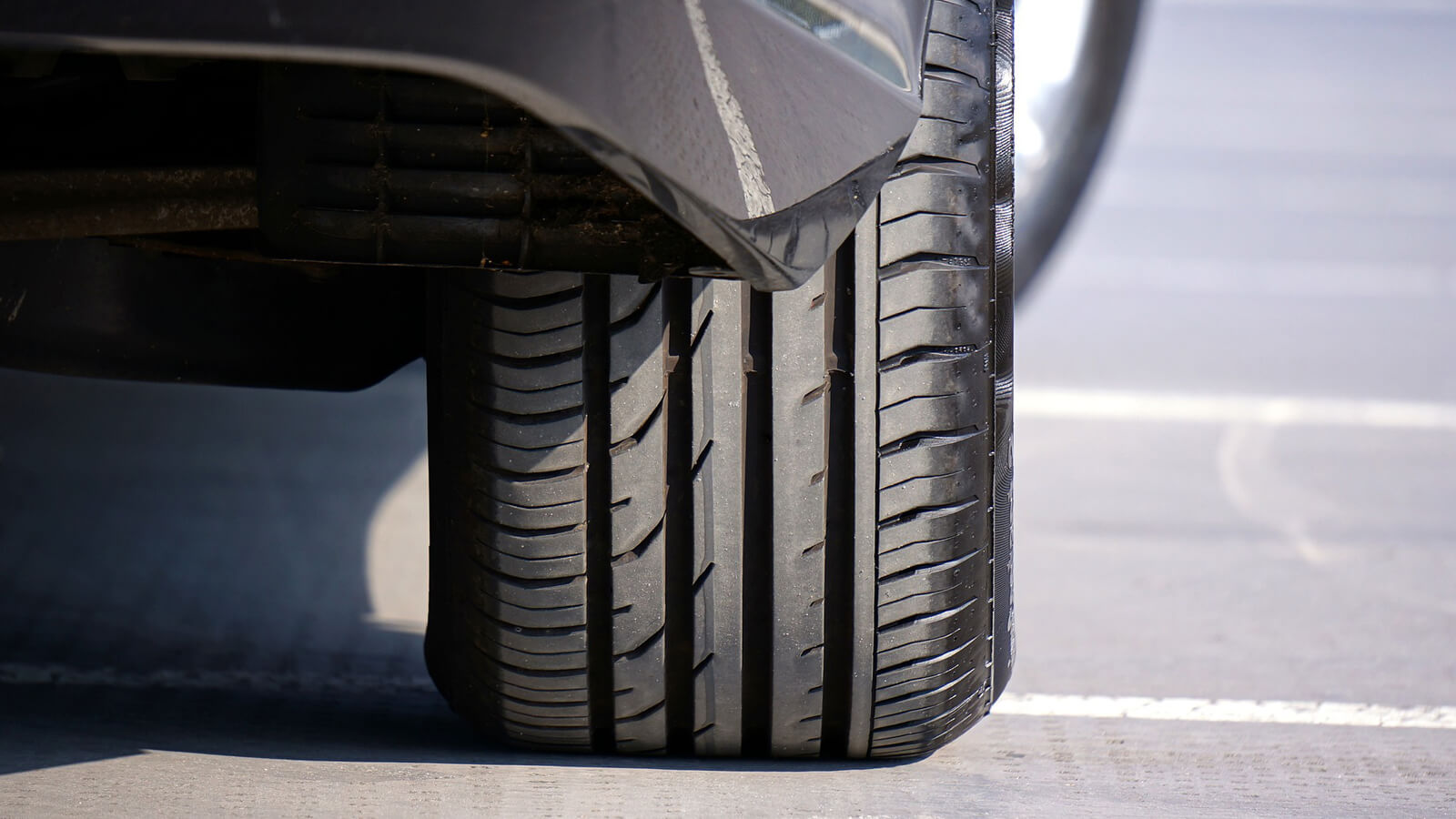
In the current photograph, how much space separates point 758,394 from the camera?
1041 millimetres

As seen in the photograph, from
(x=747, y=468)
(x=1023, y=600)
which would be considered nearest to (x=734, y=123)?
(x=747, y=468)

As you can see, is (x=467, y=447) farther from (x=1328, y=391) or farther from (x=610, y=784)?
(x=1328, y=391)

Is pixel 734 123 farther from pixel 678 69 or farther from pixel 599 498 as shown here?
pixel 599 498

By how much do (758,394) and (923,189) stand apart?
22 centimetres

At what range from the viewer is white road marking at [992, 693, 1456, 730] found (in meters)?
1.42

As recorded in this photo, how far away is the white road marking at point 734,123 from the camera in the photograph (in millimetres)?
674

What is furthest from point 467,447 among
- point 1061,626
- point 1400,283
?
point 1400,283

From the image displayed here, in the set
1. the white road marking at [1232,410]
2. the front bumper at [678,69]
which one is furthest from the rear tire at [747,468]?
the white road marking at [1232,410]

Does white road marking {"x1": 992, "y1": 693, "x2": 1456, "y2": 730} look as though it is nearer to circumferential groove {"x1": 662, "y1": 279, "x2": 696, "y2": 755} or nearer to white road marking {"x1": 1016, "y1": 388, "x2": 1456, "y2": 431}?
circumferential groove {"x1": 662, "y1": 279, "x2": 696, "y2": 755}

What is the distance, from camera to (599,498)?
3.43 feet

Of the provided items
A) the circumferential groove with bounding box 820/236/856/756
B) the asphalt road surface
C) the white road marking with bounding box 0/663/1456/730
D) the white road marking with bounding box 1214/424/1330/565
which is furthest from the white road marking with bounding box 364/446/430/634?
the white road marking with bounding box 1214/424/1330/565

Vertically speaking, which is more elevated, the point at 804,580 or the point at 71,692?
the point at 804,580

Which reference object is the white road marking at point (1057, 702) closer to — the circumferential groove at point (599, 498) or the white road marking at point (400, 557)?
the white road marking at point (400, 557)

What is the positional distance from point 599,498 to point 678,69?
468 millimetres
